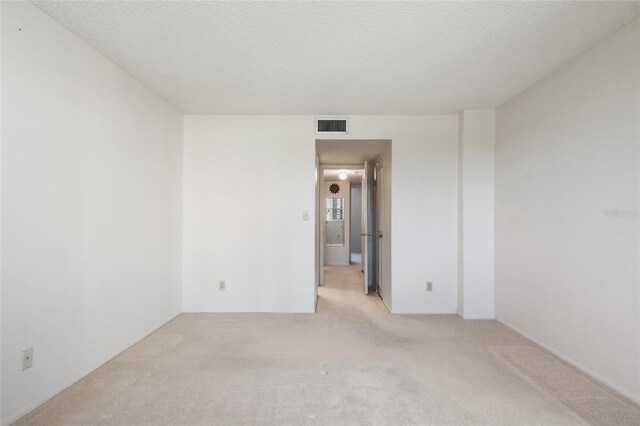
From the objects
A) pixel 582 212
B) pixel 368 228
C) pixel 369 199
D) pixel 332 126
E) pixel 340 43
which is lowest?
pixel 368 228

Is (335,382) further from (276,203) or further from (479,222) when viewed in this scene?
(479,222)

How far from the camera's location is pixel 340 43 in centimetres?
211

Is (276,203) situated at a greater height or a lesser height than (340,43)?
lesser

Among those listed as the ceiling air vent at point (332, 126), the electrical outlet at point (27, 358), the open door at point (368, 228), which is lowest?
the electrical outlet at point (27, 358)

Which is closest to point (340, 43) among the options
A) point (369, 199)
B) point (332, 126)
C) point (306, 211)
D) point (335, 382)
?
point (332, 126)

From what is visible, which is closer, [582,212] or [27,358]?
[27,358]

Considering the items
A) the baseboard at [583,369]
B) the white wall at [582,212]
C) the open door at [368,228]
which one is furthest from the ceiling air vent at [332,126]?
the baseboard at [583,369]

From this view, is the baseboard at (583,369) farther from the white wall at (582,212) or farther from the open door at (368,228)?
the open door at (368,228)

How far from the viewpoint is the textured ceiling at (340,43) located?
1.79 metres

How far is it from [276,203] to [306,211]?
387 millimetres

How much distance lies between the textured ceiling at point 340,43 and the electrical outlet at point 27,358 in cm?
208

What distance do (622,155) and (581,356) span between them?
150 cm

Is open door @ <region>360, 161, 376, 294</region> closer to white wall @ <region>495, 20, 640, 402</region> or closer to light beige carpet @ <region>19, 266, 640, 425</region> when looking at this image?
light beige carpet @ <region>19, 266, 640, 425</region>

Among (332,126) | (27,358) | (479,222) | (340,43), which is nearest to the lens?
(27,358)
